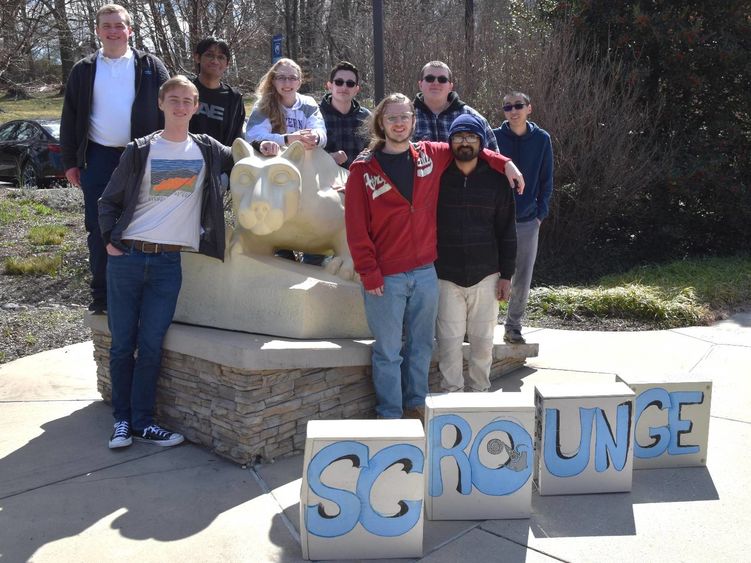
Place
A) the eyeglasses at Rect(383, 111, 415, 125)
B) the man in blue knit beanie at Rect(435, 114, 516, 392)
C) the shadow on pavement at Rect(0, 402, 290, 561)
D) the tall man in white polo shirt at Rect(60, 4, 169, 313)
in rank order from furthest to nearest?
the tall man in white polo shirt at Rect(60, 4, 169, 313), the man in blue knit beanie at Rect(435, 114, 516, 392), the eyeglasses at Rect(383, 111, 415, 125), the shadow on pavement at Rect(0, 402, 290, 561)

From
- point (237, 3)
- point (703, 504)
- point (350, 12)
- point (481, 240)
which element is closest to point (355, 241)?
point (481, 240)

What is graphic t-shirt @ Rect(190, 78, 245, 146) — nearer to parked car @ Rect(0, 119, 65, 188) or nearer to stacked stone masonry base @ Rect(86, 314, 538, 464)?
stacked stone masonry base @ Rect(86, 314, 538, 464)

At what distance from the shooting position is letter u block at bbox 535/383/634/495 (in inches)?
127

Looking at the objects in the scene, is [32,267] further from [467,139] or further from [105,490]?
[467,139]

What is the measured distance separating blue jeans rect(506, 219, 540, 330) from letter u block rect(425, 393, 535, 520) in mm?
1744

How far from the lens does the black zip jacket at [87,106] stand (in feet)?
13.1

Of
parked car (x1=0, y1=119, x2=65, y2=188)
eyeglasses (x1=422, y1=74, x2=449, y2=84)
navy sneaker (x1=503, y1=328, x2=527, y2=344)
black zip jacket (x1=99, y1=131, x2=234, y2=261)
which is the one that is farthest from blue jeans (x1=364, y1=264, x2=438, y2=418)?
parked car (x1=0, y1=119, x2=65, y2=188)

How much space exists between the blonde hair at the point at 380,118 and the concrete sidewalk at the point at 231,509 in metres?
1.65

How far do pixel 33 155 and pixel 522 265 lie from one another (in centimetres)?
1050

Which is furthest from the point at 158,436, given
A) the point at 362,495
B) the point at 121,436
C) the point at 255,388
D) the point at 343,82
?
the point at 343,82

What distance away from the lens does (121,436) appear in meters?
3.78

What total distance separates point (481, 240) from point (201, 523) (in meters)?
1.90

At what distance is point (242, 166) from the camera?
377 centimetres

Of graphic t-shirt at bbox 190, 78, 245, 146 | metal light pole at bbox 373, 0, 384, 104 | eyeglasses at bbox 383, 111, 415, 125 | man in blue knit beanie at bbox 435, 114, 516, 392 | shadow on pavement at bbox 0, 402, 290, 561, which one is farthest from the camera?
metal light pole at bbox 373, 0, 384, 104
